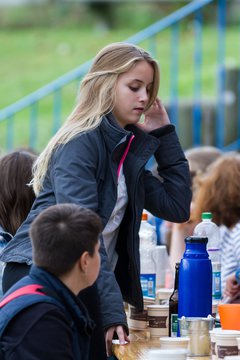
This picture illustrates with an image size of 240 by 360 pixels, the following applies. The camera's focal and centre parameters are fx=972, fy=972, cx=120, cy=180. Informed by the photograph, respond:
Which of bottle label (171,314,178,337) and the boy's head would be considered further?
bottle label (171,314,178,337)

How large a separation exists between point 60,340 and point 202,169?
11.8 feet

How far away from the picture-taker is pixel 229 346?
301 cm

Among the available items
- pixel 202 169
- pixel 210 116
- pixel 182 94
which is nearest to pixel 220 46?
pixel 210 116

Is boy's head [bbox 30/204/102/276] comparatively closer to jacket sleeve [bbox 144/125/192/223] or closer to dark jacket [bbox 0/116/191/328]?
dark jacket [bbox 0/116/191/328]

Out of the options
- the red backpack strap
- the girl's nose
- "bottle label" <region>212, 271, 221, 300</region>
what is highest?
the girl's nose

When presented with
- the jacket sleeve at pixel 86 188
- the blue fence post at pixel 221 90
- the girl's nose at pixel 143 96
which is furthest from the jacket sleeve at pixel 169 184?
the blue fence post at pixel 221 90

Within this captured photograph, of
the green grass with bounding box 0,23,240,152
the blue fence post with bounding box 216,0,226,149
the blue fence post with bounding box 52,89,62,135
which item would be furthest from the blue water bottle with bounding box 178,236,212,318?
the green grass with bounding box 0,23,240,152

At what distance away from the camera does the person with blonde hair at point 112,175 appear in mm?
3453

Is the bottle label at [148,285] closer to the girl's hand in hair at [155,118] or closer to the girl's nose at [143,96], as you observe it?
the girl's hand in hair at [155,118]

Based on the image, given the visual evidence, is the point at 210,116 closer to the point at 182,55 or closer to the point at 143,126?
the point at 182,55

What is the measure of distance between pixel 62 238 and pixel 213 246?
1.41 metres

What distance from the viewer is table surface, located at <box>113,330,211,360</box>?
3.21 metres

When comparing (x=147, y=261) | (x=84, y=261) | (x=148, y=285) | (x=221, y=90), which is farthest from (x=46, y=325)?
(x=221, y=90)

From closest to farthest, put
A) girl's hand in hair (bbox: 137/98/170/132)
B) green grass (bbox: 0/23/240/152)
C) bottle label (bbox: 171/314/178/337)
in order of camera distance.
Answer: bottle label (bbox: 171/314/178/337) → girl's hand in hair (bbox: 137/98/170/132) → green grass (bbox: 0/23/240/152)
